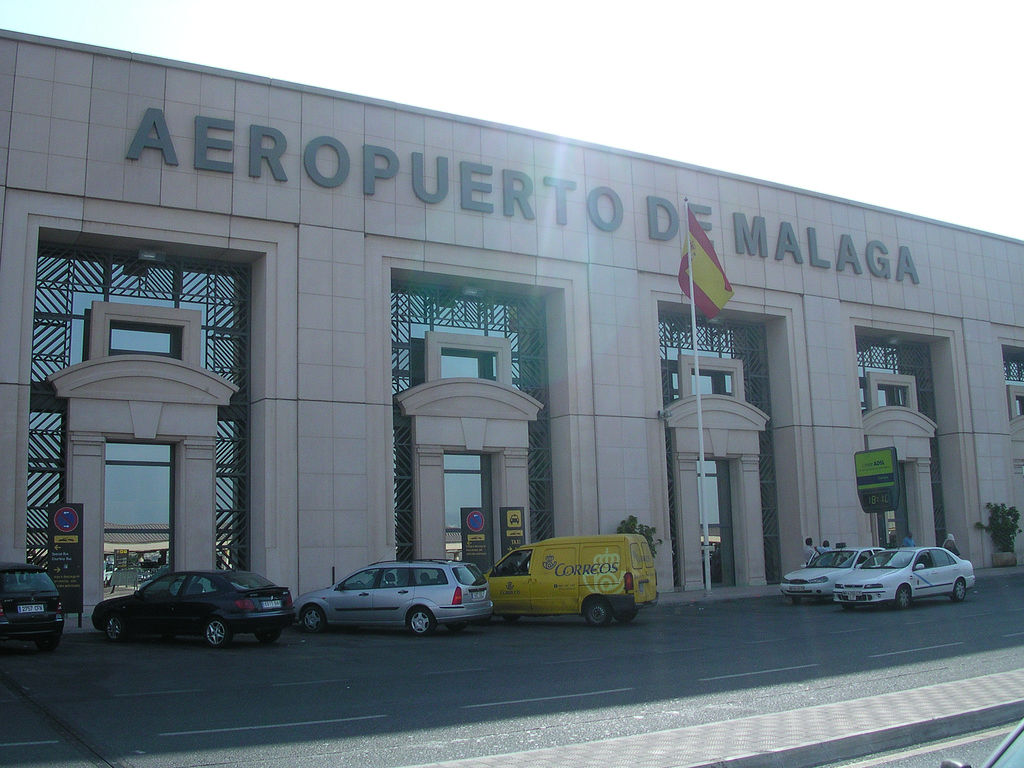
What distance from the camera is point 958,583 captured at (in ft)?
82.7

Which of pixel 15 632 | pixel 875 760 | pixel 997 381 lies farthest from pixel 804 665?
pixel 997 381

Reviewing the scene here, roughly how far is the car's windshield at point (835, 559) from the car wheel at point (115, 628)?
1763cm

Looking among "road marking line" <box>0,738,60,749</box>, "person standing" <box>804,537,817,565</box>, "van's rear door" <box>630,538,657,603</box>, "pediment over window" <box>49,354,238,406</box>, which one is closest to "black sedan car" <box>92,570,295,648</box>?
"pediment over window" <box>49,354,238,406</box>

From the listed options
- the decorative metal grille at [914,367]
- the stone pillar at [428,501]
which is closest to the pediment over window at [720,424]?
the decorative metal grille at [914,367]

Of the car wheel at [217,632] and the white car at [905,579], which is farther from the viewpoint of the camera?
the white car at [905,579]

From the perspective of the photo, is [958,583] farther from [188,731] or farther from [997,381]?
[188,731]

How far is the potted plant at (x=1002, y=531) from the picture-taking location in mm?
37938

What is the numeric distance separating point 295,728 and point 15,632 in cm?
883

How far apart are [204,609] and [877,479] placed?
22.9 metres

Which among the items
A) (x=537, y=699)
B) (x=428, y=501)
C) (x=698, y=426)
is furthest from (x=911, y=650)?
(x=698, y=426)

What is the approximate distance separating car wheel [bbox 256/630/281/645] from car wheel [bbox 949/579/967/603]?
1667 cm

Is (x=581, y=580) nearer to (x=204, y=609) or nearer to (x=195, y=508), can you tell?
(x=204, y=609)

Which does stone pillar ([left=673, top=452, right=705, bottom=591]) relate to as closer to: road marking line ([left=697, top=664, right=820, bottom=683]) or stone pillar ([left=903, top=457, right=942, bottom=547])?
stone pillar ([left=903, top=457, right=942, bottom=547])

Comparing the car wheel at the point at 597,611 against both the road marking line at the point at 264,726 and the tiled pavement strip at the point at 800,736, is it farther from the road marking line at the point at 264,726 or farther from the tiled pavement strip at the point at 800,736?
the tiled pavement strip at the point at 800,736
